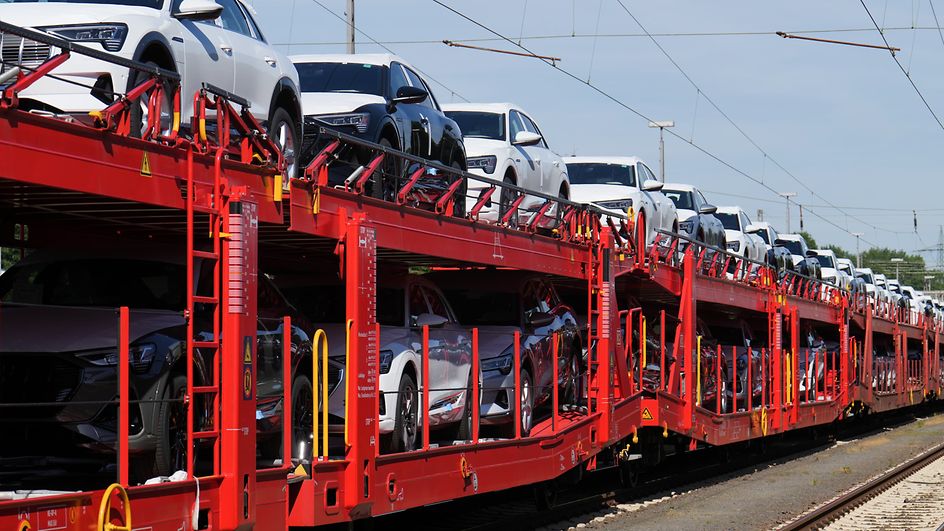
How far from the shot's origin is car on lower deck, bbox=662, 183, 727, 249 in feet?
84.1

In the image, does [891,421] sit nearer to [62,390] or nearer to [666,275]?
[666,275]

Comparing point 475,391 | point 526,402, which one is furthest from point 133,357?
point 526,402

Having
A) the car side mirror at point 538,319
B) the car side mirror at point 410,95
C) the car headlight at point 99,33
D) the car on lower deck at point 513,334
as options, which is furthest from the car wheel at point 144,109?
the car side mirror at point 538,319

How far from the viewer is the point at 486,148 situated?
15.8 meters

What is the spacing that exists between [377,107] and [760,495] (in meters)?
8.59

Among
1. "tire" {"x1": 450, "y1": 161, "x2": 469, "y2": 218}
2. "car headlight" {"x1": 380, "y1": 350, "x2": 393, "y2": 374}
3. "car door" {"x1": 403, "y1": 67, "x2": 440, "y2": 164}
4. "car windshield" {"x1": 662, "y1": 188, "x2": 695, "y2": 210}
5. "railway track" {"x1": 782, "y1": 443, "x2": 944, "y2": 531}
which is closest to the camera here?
"car headlight" {"x1": 380, "y1": 350, "x2": 393, "y2": 374}

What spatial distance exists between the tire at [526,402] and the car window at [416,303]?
171 cm

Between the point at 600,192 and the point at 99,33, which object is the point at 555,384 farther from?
the point at 600,192

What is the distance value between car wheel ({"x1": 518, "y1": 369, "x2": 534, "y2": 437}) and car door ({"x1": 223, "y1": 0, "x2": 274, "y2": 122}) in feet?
14.6

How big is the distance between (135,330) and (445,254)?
418 cm

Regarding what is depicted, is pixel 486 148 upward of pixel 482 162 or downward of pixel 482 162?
upward

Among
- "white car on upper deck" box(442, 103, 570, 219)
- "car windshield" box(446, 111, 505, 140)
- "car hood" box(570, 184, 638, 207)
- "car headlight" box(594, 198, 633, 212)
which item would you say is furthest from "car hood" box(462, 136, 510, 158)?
"car headlight" box(594, 198, 633, 212)

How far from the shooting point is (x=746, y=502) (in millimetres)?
16953

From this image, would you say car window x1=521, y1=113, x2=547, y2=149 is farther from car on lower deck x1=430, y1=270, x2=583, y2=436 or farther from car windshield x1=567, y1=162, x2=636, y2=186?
car windshield x1=567, y1=162, x2=636, y2=186
